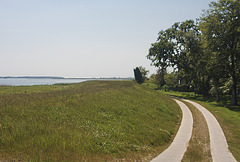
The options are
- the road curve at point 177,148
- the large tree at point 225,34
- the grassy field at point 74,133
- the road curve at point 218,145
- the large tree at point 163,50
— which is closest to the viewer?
the grassy field at point 74,133

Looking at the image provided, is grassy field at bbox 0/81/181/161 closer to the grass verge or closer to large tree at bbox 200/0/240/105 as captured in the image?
the grass verge

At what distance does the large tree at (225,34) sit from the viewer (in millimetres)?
24469

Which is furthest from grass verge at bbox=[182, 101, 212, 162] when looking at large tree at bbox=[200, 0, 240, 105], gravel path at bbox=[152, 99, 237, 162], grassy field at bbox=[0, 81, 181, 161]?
large tree at bbox=[200, 0, 240, 105]

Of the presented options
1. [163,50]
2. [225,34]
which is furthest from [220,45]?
[163,50]

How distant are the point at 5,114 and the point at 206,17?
30.7 metres

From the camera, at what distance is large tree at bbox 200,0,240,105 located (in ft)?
80.3

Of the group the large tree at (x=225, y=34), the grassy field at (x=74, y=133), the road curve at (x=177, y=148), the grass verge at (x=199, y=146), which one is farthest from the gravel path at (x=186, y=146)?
the large tree at (x=225, y=34)

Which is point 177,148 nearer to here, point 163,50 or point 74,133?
point 74,133

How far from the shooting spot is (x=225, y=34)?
24703 mm

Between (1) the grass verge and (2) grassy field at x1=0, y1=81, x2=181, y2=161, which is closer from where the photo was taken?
(2) grassy field at x1=0, y1=81, x2=181, y2=161

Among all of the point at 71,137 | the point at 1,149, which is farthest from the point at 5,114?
the point at 71,137

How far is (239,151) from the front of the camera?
30.1ft

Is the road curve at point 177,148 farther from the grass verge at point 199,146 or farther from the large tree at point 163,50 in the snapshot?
the large tree at point 163,50

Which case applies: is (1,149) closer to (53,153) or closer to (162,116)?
(53,153)
